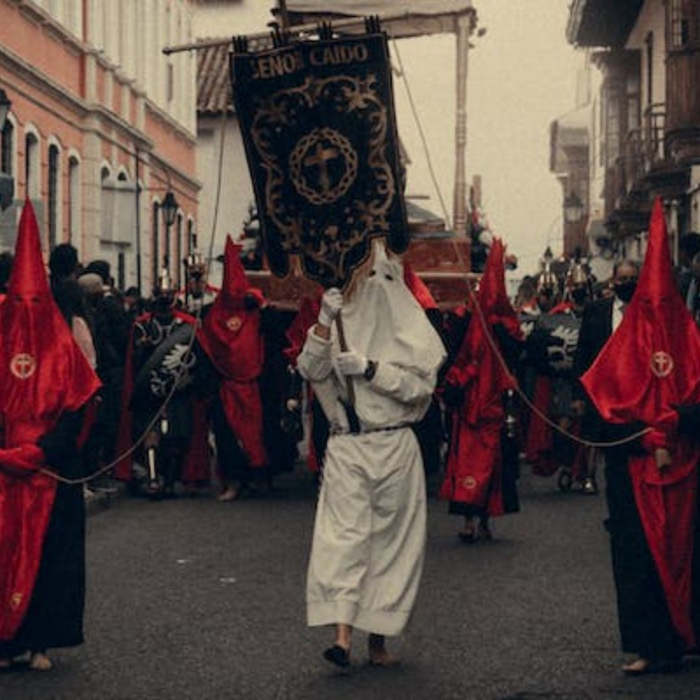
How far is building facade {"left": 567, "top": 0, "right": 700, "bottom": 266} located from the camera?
3009 centimetres

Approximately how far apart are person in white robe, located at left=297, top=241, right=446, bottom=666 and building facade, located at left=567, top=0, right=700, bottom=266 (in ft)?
67.4

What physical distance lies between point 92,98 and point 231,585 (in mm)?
23730

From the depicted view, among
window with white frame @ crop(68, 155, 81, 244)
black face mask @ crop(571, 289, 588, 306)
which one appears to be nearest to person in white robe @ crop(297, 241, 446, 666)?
black face mask @ crop(571, 289, 588, 306)

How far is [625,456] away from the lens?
9.38 metres

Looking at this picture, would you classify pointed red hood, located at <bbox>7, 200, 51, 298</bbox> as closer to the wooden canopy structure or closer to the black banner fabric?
the black banner fabric

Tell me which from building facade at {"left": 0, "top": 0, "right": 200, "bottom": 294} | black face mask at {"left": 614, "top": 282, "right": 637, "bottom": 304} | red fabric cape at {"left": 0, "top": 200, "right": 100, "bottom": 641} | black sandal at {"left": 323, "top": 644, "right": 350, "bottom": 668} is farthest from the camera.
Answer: building facade at {"left": 0, "top": 0, "right": 200, "bottom": 294}

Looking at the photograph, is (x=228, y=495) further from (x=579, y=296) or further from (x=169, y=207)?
(x=169, y=207)

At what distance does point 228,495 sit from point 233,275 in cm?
176

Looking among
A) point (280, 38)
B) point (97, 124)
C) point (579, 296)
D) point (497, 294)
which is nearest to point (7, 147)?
point (97, 124)

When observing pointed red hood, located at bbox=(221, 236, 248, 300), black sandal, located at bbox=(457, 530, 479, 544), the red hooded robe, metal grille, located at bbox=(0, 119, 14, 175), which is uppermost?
metal grille, located at bbox=(0, 119, 14, 175)

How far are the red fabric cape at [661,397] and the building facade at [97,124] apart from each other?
11165mm

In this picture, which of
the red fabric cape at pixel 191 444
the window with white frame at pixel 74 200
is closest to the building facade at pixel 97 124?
the window with white frame at pixel 74 200

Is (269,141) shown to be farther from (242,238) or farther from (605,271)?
(605,271)

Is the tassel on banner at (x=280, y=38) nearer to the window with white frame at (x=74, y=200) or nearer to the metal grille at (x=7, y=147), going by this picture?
the metal grille at (x=7, y=147)
